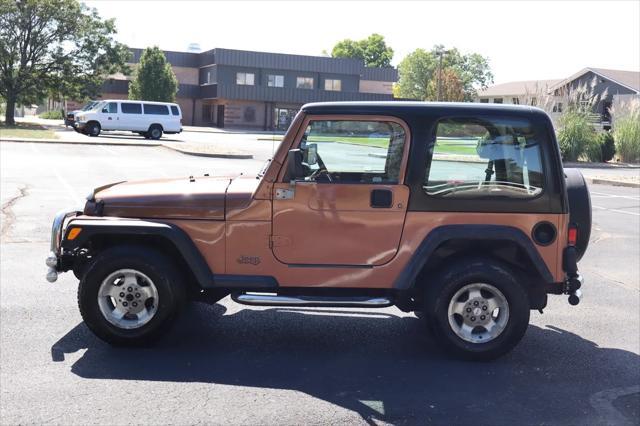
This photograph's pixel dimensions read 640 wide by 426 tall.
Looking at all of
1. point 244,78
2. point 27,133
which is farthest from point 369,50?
point 27,133

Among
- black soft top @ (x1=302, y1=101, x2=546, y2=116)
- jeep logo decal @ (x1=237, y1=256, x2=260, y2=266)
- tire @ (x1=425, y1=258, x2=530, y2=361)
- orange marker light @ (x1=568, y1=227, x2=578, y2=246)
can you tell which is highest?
black soft top @ (x1=302, y1=101, x2=546, y2=116)

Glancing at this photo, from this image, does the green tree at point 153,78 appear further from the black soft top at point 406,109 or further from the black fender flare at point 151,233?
the black soft top at point 406,109

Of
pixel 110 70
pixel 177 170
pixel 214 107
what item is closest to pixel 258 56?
pixel 214 107

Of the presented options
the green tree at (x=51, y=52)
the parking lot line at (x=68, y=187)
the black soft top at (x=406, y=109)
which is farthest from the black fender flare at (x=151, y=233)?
the green tree at (x=51, y=52)

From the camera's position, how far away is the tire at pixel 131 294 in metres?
5.20

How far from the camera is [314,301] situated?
5.15 m

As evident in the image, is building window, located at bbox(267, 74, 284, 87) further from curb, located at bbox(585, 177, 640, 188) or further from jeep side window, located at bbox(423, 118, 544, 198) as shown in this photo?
jeep side window, located at bbox(423, 118, 544, 198)

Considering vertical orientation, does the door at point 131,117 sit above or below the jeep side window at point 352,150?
above

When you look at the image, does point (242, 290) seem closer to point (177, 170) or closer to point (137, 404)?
point (137, 404)

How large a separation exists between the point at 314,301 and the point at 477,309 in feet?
4.01

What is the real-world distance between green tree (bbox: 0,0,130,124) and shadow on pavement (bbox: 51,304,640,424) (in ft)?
146

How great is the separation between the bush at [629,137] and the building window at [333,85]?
37833 millimetres

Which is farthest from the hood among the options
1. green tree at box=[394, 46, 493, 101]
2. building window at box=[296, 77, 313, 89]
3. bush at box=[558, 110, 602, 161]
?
green tree at box=[394, 46, 493, 101]

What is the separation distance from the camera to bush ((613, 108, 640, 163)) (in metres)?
32.3
